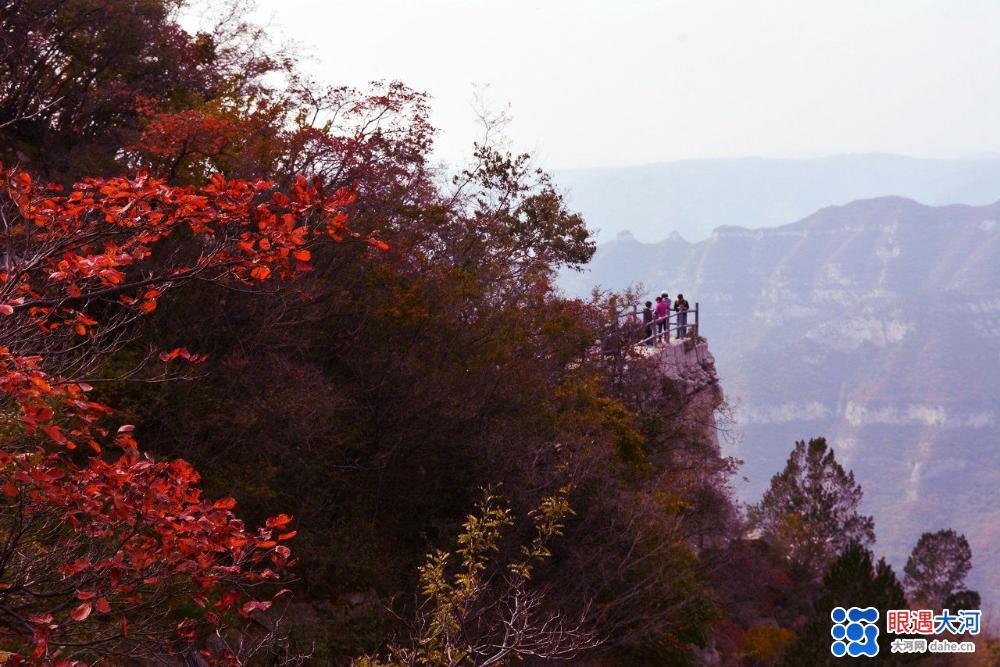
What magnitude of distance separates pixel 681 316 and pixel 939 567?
1016 inches

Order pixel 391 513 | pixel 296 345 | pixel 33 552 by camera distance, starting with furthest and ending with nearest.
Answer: pixel 391 513 < pixel 296 345 < pixel 33 552

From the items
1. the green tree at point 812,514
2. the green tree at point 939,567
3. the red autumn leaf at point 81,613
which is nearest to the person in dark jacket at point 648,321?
the green tree at point 812,514

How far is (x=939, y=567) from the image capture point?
52.0 metres

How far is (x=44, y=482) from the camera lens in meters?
5.16

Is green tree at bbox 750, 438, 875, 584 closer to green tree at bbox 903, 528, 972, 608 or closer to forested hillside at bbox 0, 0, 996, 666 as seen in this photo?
green tree at bbox 903, 528, 972, 608

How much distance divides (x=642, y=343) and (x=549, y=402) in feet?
44.8

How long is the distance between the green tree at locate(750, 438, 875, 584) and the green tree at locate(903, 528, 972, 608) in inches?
210

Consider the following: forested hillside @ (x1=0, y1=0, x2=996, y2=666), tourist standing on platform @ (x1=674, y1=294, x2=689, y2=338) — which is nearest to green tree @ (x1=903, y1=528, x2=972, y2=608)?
tourist standing on platform @ (x1=674, y1=294, x2=689, y2=338)

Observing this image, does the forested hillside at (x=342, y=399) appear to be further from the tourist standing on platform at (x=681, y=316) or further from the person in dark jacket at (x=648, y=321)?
the tourist standing on platform at (x=681, y=316)

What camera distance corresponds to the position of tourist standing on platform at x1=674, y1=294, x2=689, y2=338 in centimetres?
3800

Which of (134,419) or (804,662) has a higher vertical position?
(134,419)

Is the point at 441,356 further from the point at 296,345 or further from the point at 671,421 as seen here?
the point at 671,421

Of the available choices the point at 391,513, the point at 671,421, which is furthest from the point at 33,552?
the point at 671,421

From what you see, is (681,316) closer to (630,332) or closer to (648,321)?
(648,321)
